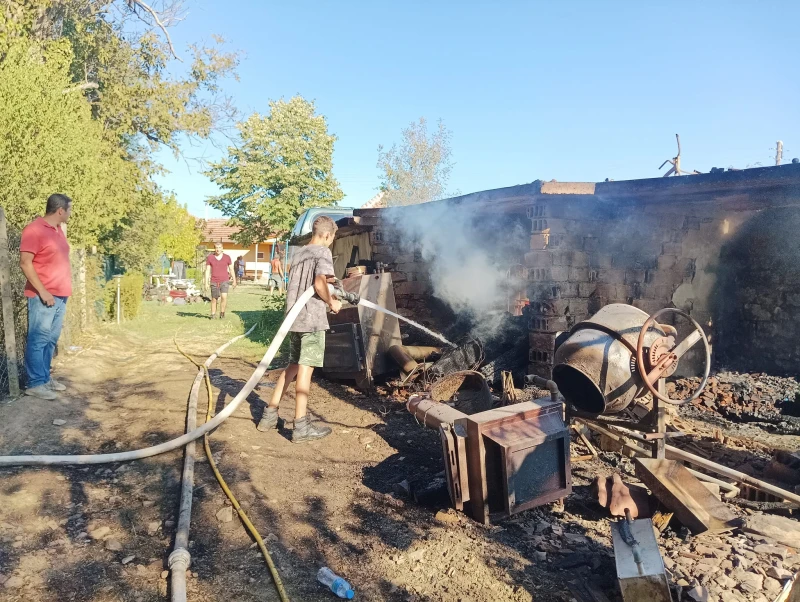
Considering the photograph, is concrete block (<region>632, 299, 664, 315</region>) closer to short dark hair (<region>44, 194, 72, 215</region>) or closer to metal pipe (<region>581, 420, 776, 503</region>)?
metal pipe (<region>581, 420, 776, 503</region>)

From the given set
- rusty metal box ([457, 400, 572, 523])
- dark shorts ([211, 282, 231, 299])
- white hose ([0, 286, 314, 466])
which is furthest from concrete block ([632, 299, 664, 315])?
dark shorts ([211, 282, 231, 299])

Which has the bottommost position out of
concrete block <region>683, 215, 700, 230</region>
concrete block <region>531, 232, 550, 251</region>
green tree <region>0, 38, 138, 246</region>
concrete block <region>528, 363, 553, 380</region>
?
concrete block <region>528, 363, 553, 380</region>

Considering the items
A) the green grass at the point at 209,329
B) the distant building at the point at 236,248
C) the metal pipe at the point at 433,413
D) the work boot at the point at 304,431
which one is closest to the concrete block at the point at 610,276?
the metal pipe at the point at 433,413

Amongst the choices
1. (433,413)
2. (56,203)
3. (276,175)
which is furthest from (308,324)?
(276,175)

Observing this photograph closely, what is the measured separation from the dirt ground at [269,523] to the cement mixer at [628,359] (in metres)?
0.67

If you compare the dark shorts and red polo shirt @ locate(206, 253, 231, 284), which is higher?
red polo shirt @ locate(206, 253, 231, 284)

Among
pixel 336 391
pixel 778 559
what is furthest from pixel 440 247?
pixel 778 559

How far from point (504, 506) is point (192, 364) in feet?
18.9

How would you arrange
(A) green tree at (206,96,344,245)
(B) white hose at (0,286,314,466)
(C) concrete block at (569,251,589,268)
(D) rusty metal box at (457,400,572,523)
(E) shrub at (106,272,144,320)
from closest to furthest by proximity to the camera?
(D) rusty metal box at (457,400,572,523)
(B) white hose at (0,286,314,466)
(C) concrete block at (569,251,589,268)
(E) shrub at (106,272,144,320)
(A) green tree at (206,96,344,245)

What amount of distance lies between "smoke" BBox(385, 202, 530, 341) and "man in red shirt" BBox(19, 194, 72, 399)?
180 inches

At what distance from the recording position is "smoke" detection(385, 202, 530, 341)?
726 cm

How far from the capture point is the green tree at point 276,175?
24.0m

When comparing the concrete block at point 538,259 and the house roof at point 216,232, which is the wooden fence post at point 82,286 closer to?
the concrete block at point 538,259

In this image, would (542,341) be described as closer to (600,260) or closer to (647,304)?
(600,260)
